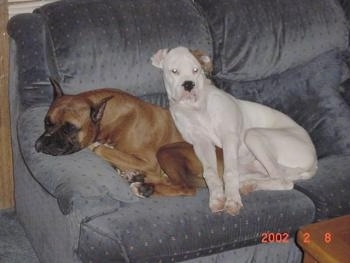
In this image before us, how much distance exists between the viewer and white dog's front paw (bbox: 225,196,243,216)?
238 cm

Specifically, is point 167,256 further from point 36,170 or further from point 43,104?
point 43,104

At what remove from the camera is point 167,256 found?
2.27 m

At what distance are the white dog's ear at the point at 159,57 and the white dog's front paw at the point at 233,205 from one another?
2.27ft

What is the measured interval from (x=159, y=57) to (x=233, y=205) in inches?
29.3

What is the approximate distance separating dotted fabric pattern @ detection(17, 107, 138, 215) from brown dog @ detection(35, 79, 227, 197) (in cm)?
5

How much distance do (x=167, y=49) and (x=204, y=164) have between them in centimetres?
54

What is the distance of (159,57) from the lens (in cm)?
270

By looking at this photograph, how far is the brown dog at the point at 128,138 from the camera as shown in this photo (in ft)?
8.05

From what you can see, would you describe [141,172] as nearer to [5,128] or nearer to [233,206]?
[233,206]

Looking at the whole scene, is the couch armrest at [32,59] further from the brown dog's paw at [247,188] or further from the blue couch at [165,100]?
the brown dog's paw at [247,188]
